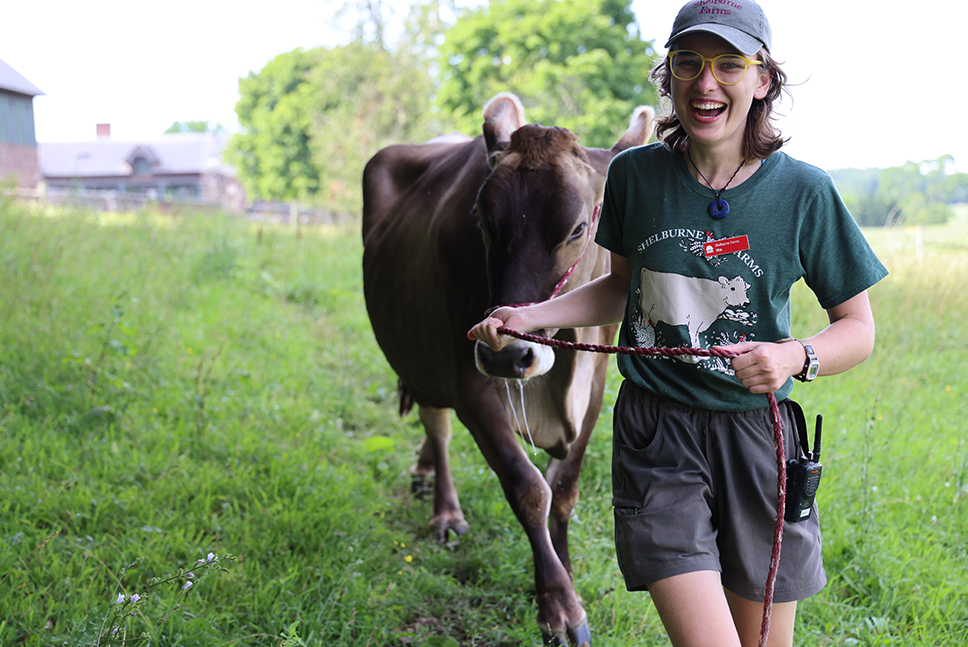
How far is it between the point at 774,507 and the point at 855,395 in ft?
12.4

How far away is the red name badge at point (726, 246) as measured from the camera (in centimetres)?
171

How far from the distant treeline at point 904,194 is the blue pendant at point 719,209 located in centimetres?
554

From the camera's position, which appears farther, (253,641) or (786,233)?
(253,641)

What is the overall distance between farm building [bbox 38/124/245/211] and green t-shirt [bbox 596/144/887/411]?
5021 centimetres

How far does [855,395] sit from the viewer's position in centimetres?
504

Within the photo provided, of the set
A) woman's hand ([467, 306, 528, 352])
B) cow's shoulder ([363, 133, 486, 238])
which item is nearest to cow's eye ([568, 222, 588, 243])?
woman's hand ([467, 306, 528, 352])

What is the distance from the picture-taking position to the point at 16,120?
5902mm

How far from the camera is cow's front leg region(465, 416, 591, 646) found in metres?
2.86

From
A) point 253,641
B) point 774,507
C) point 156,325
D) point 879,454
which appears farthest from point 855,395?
point 156,325

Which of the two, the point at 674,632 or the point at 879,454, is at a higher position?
the point at 674,632

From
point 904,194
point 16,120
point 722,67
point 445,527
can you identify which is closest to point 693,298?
point 722,67

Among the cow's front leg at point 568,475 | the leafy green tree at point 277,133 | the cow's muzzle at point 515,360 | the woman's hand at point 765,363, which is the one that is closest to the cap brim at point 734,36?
the woman's hand at point 765,363

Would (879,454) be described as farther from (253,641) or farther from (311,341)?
(311,341)

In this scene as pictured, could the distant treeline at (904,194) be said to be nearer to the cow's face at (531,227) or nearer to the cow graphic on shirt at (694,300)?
the cow's face at (531,227)
